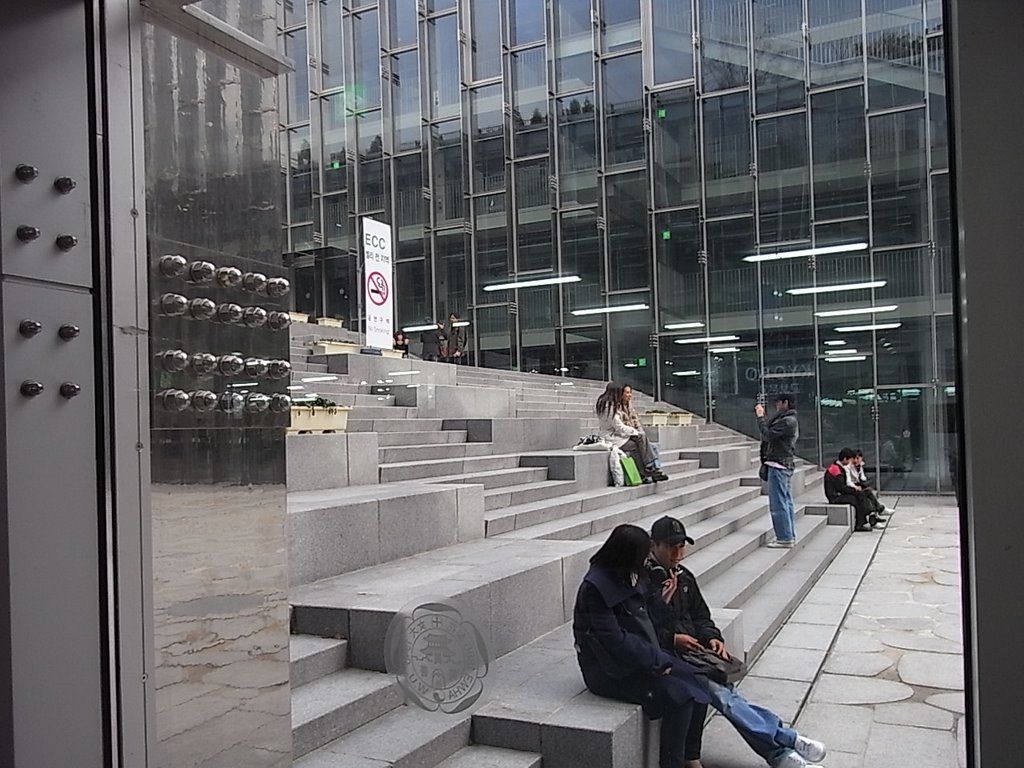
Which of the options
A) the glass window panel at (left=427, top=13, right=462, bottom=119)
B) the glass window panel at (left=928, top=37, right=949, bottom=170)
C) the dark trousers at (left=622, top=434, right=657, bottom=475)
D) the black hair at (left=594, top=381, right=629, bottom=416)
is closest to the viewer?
the glass window panel at (left=928, top=37, right=949, bottom=170)

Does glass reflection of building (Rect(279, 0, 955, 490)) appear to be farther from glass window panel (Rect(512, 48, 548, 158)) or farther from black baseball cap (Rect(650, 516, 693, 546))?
black baseball cap (Rect(650, 516, 693, 546))

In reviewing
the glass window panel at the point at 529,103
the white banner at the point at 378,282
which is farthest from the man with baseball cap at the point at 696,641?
the white banner at the point at 378,282

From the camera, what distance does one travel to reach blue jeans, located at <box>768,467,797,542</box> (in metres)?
2.96

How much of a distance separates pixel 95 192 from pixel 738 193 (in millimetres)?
2033

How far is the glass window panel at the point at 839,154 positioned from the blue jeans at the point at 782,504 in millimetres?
886

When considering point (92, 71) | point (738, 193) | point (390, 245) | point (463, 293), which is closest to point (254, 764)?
point (92, 71)

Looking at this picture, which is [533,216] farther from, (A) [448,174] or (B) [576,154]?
(A) [448,174]

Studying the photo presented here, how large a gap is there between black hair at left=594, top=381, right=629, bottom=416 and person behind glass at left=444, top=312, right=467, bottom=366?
2.30 ft

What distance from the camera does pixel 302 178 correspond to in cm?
449

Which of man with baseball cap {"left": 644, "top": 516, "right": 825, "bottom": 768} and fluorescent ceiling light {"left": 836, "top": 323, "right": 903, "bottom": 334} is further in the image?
man with baseball cap {"left": 644, "top": 516, "right": 825, "bottom": 768}

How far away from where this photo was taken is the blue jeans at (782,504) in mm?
2962

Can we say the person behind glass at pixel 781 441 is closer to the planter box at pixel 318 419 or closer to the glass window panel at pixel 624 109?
the glass window panel at pixel 624 109

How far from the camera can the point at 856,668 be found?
121 inches

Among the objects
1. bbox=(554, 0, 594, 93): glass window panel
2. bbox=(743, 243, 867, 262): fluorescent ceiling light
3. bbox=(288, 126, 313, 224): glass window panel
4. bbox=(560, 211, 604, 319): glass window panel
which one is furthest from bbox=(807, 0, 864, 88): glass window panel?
bbox=(288, 126, 313, 224): glass window panel
